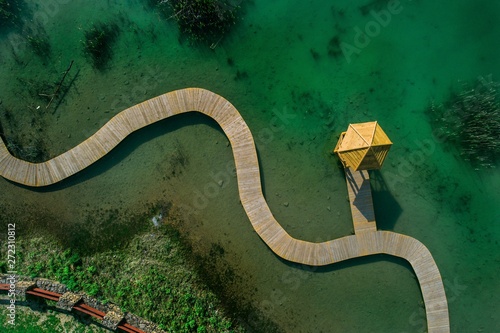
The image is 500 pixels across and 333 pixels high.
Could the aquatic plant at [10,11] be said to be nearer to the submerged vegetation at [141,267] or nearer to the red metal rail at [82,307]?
the submerged vegetation at [141,267]

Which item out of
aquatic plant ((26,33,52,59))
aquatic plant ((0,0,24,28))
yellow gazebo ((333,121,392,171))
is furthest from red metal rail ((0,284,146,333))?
aquatic plant ((0,0,24,28))

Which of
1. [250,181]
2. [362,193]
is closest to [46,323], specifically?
[250,181]

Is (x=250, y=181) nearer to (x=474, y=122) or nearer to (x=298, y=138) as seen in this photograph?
(x=298, y=138)

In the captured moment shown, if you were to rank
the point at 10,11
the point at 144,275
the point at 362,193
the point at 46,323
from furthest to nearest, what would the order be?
the point at 10,11
the point at 362,193
the point at 144,275
the point at 46,323

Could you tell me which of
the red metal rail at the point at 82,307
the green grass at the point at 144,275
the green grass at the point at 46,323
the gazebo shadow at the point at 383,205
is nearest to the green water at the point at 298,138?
the gazebo shadow at the point at 383,205

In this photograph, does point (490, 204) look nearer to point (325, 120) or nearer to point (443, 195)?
point (443, 195)

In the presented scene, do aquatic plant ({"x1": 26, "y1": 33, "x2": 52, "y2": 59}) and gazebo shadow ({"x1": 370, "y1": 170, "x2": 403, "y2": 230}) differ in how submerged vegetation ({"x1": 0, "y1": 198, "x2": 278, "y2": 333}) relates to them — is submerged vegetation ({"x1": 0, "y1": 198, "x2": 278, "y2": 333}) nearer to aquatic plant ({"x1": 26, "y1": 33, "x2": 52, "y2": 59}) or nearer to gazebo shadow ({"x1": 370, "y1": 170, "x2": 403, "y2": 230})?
gazebo shadow ({"x1": 370, "y1": 170, "x2": 403, "y2": 230})
